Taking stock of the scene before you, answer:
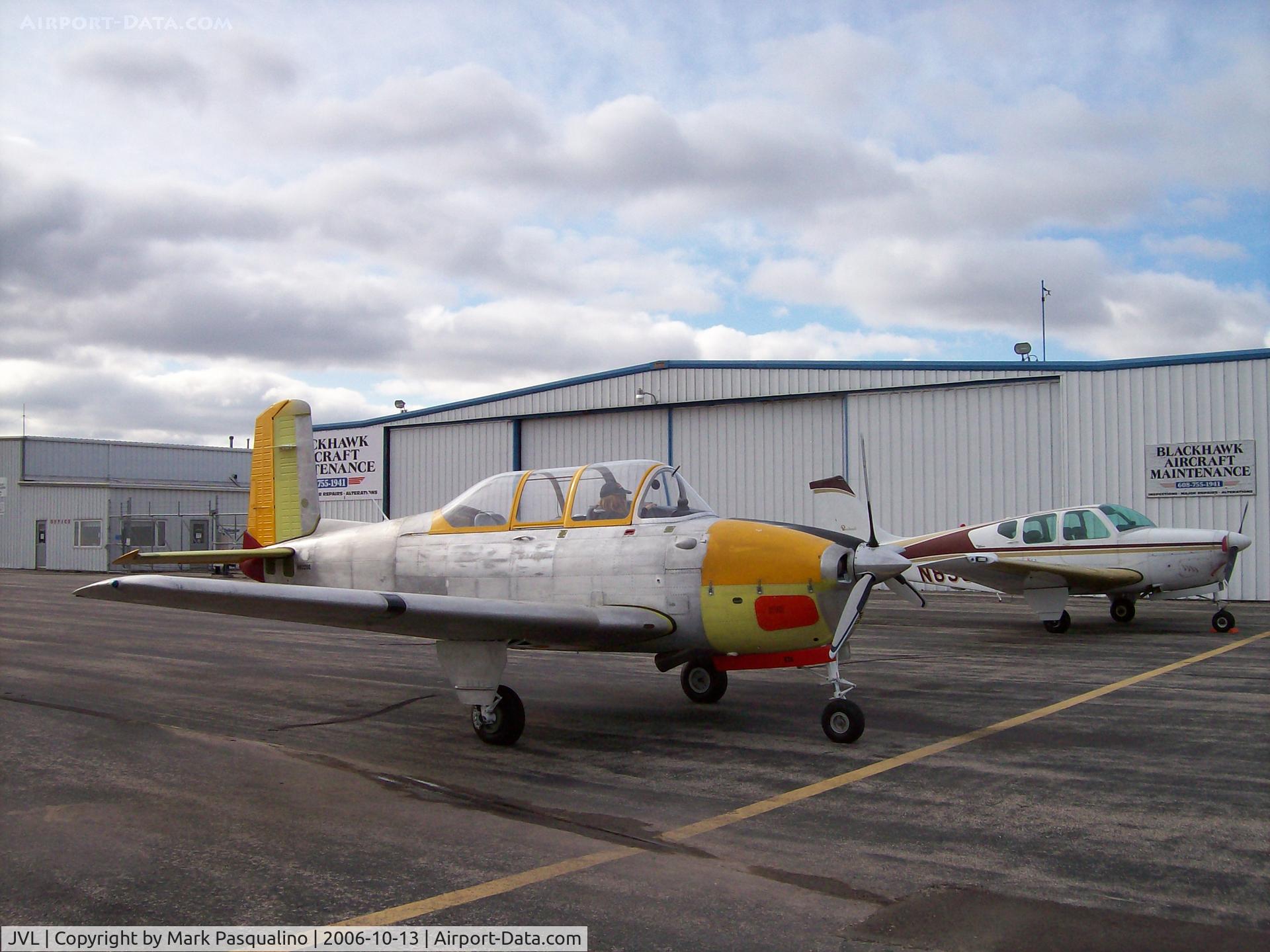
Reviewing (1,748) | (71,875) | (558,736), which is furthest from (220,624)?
(71,875)

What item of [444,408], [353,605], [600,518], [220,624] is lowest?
[220,624]

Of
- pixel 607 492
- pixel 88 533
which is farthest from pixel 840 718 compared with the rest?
pixel 88 533

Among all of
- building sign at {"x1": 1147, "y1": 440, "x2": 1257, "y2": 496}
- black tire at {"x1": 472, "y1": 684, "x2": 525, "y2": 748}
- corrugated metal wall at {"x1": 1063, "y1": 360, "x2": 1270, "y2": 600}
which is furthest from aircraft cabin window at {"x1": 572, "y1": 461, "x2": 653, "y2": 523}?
building sign at {"x1": 1147, "y1": 440, "x2": 1257, "y2": 496}

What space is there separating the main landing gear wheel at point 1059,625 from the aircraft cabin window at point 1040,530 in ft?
4.66

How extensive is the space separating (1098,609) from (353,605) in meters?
17.9

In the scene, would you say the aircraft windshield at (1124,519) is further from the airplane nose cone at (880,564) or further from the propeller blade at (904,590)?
the airplane nose cone at (880,564)

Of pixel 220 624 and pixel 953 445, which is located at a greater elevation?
pixel 953 445

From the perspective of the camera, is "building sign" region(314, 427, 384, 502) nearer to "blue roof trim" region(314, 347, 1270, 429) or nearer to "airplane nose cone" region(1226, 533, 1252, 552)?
"blue roof trim" region(314, 347, 1270, 429)

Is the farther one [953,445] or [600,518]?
[953,445]

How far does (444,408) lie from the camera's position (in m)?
31.7

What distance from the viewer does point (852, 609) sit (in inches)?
283

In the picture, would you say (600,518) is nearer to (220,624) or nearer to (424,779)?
(424,779)

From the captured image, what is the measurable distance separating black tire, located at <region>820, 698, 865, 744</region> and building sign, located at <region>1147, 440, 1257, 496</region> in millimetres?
17294

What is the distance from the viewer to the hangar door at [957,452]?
22766mm
